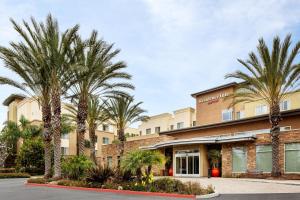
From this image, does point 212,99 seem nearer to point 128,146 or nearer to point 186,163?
point 128,146

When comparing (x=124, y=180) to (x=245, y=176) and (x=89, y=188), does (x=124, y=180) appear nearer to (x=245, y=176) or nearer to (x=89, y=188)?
(x=89, y=188)

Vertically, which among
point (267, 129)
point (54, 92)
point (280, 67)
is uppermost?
point (280, 67)

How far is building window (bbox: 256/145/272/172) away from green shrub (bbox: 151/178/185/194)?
14.4 meters

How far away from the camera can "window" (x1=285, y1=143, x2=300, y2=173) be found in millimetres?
30172

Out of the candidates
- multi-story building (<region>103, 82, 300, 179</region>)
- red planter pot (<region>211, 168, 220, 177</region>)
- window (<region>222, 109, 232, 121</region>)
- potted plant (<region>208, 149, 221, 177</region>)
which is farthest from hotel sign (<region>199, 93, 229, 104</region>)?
red planter pot (<region>211, 168, 220, 177</region>)

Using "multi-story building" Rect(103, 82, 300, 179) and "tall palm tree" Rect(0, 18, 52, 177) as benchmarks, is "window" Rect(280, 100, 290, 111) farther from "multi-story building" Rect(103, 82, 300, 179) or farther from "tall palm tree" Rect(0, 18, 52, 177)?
"tall palm tree" Rect(0, 18, 52, 177)

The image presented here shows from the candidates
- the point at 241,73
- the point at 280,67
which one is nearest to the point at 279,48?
the point at 280,67

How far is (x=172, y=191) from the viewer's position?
63.2 ft

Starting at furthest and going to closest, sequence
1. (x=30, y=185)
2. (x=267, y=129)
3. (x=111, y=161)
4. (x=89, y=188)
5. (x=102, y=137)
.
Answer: (x=102, y=137), (x=111, y=161), (x=267, y=129), (x=30, y=185), (x=89, y=188)

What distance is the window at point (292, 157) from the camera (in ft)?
99.0

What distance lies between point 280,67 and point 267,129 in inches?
285

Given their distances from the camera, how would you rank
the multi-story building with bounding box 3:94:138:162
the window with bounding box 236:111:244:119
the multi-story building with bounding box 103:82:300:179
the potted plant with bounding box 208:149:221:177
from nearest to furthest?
1. the multi-story building with bounding box 103:82:300:179
2. the potted plant with bounding box 208:149:221:177
3. the window with bounding box 236:111:244:119
4. the multi-story building with bounding box 3:94:138:162

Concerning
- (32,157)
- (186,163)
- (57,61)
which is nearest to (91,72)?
(57,61)

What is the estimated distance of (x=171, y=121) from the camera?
66062 mm
